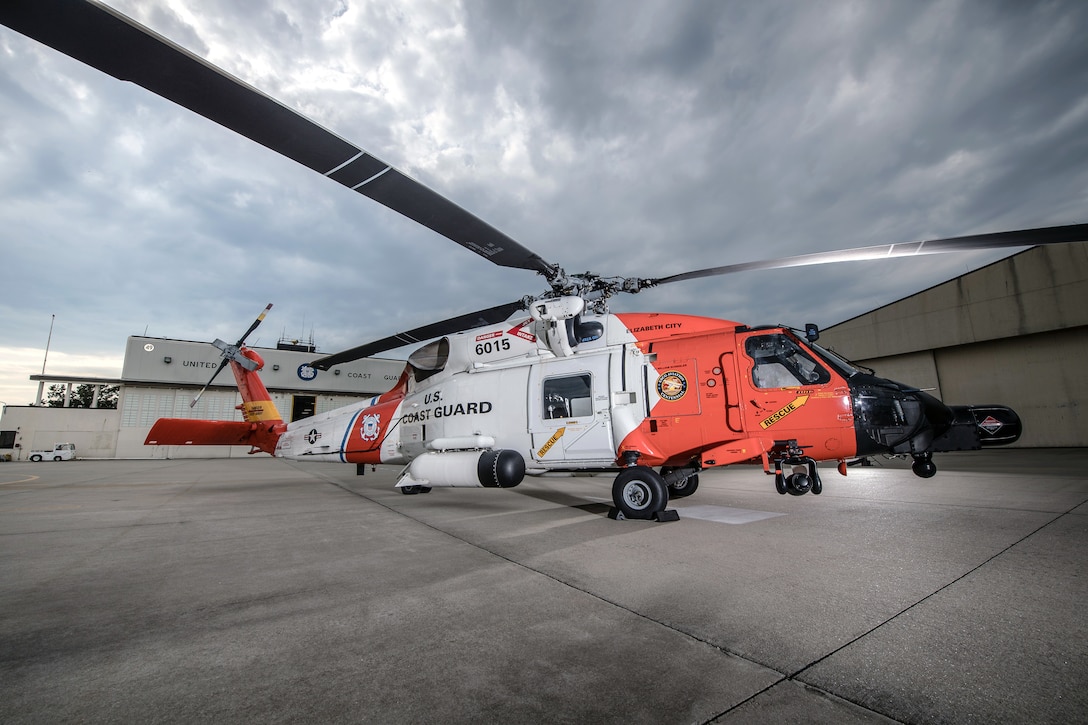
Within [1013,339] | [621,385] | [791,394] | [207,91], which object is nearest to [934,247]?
[791,394]

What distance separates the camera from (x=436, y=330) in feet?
24.2

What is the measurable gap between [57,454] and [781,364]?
37.0 m

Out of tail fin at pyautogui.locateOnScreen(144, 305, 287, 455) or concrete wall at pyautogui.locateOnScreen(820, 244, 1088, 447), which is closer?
tail fin at pyautogui.locateOnScreen(144, 305, 287, 455)

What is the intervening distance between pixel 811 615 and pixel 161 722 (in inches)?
110

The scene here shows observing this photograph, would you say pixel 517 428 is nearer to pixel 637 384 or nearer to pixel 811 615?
pixel 637 384

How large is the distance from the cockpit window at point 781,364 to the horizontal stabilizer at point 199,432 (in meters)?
11.4

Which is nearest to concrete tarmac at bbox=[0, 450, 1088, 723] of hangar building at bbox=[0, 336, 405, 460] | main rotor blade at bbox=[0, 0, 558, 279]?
main rotor blade at bbox=[0, 0, 558, 279]

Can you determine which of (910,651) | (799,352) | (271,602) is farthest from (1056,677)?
(799,352)

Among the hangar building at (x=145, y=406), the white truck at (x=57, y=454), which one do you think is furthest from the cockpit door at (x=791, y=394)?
the white truck at (x=57, y=454)

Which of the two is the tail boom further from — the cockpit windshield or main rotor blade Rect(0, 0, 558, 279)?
the cockpit windshield

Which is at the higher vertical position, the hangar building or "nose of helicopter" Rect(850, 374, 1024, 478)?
the hangar building

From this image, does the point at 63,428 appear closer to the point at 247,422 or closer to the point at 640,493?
the point at 247,422

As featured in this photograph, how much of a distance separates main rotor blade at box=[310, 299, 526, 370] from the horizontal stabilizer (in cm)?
456

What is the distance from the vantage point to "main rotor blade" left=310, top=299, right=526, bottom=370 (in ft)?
22.2
